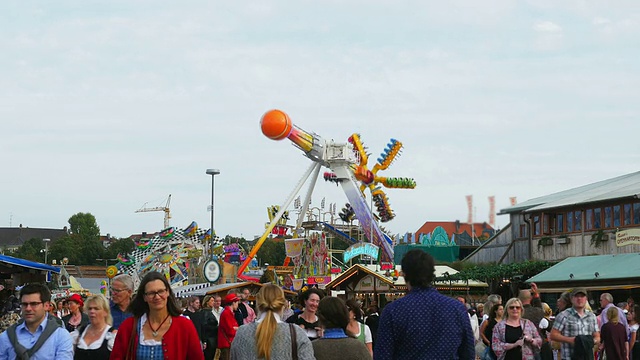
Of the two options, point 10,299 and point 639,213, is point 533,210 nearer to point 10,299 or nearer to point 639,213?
point 639,213

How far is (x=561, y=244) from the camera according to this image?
3662 centimetres

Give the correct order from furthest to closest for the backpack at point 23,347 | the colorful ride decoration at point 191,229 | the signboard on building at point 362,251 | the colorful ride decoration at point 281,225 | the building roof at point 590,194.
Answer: the colorful ride decoration at point 281,225, the colorful ride decoration at point 191,229, the signboard on building at point 362,251, the building roof at point 590,194, the backpack at point 23,347

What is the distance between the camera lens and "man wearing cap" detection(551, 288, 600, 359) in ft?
40.2

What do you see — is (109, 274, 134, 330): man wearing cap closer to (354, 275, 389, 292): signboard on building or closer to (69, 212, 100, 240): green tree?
(354, 275, 389, 292): signboard on building

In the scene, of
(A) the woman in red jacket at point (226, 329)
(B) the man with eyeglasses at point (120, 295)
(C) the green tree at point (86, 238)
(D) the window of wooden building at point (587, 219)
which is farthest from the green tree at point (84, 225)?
(B) the man with eyeglasses at point (120, 295)

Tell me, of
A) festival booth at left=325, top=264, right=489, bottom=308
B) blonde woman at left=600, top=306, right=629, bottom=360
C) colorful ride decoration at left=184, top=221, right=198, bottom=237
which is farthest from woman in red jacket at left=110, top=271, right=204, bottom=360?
colorful ride decoration at left=184, top=221, right=198, bottom=237

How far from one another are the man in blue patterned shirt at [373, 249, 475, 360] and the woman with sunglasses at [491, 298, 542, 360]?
17.6 ft

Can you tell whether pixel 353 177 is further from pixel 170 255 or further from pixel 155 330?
pixel 155 330

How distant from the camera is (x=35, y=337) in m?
7.46

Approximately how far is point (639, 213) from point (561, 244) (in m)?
4.64

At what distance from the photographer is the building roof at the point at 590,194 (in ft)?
111

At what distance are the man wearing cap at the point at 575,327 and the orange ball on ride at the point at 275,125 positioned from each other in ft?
134

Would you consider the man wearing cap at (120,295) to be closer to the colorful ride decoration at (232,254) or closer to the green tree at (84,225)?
the colorful ride decoration at (232,254)

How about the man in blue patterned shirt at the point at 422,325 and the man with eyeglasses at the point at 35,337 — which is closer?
the man in blue patterned shirt at the point at 422,325
